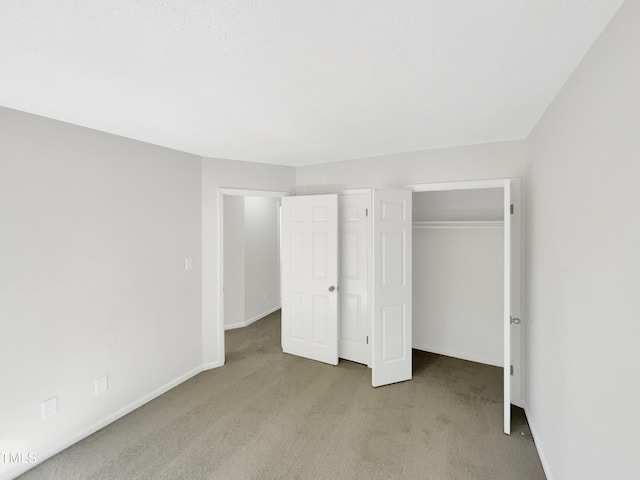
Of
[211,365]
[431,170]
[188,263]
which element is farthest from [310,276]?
[431,170]

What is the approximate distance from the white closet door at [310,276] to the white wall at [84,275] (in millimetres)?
1147

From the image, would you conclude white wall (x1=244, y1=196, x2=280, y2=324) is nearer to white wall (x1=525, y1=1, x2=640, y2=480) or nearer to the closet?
the closet

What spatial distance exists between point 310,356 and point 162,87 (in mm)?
3079

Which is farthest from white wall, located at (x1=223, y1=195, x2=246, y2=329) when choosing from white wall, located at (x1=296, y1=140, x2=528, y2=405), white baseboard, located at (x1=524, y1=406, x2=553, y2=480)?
white baseboard, located at (x1=524, y1=406, x2=553, y2=480)

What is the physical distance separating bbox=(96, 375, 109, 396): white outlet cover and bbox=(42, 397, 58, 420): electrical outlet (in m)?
0.27

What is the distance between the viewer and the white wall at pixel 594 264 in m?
0.97

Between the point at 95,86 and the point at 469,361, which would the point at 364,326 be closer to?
the point at 469,361

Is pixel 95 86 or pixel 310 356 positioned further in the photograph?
pixel 310 356

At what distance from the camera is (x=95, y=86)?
159cm

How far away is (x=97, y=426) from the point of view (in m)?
2.34

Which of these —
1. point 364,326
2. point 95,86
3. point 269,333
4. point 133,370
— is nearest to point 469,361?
point 364,326

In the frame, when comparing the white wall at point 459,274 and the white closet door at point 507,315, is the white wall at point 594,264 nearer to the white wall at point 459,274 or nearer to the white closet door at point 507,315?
the white closet door at point 507,315

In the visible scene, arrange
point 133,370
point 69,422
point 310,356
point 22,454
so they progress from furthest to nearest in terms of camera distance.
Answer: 1. point 310,356
2. point 133,370
3. point 69,422
4. point 22,454

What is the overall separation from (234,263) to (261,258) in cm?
64
